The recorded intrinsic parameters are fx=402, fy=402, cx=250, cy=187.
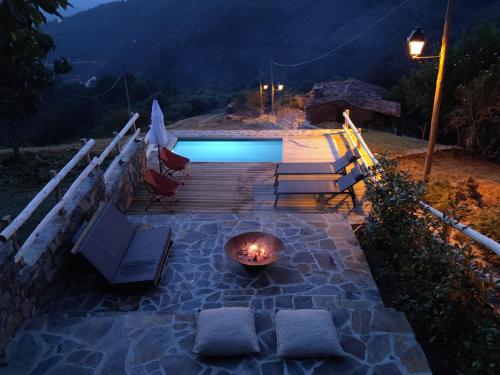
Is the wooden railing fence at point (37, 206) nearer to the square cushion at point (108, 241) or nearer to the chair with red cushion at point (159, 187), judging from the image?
the square cushion at point (108, 241)

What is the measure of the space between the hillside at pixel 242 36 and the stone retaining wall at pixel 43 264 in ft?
113

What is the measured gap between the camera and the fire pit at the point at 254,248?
5.25 meters

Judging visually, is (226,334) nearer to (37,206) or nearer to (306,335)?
(306,335)

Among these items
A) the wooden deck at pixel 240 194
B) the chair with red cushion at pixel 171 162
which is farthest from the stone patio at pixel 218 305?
the chair with red cushion at pixel 171 162

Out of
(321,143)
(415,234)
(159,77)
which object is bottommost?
(159,77)

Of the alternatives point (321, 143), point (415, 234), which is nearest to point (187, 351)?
point (415, 234)

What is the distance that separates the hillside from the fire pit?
34019mm

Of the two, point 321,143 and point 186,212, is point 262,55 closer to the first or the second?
point 321,143

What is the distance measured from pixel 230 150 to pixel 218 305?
8515 millimetres

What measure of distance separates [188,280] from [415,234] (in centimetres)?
283

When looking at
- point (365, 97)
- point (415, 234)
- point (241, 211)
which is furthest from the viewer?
point (365, 97)

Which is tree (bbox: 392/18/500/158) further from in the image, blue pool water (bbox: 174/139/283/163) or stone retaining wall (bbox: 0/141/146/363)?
stone retaining wall (bbox: 0/141/146/363)

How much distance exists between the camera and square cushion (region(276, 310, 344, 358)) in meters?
3.58

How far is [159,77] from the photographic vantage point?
2437 inches
